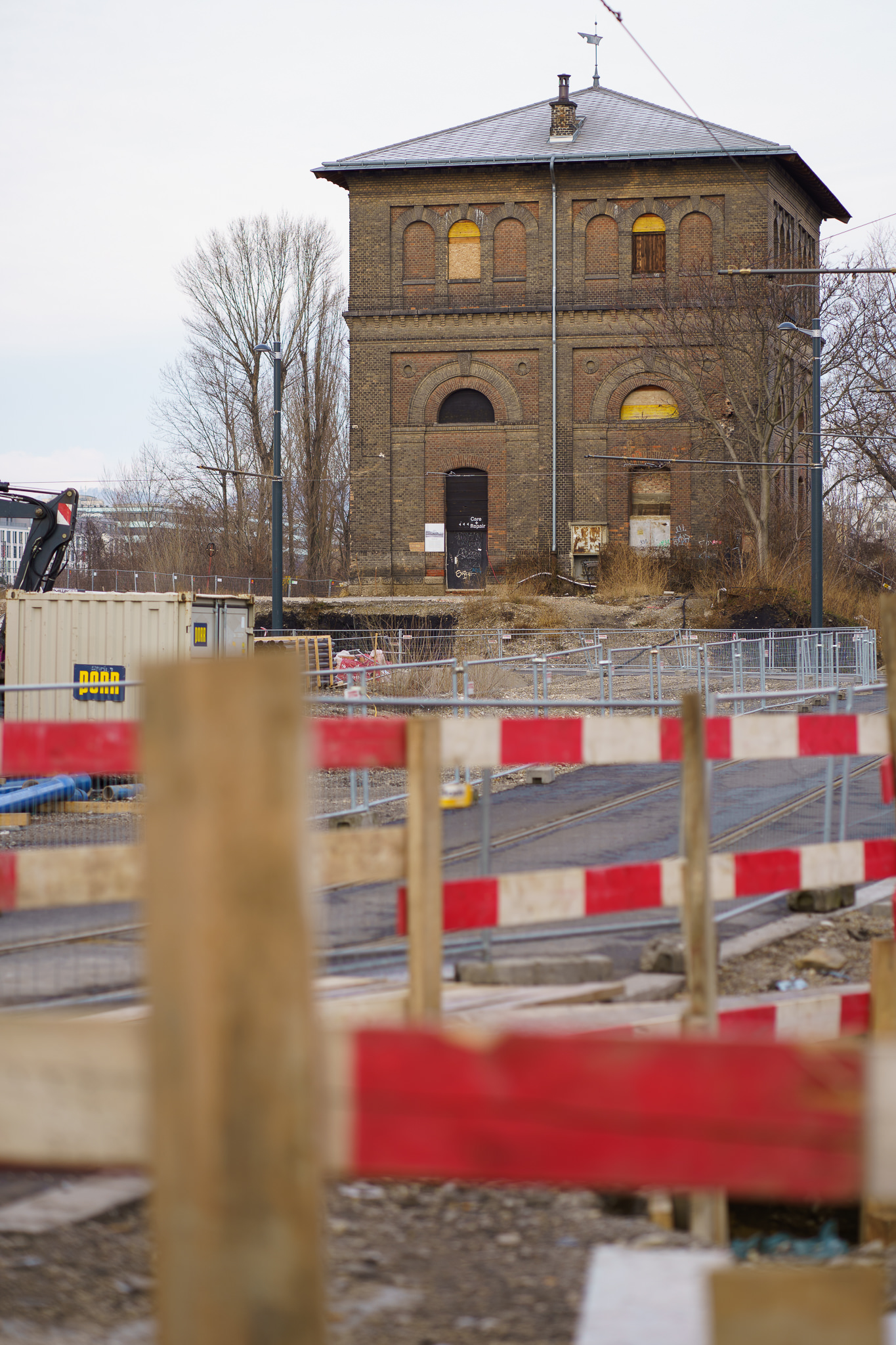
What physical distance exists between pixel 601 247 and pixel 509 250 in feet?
9.92

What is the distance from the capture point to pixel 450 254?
4400cm

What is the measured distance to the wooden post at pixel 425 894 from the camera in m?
4.27

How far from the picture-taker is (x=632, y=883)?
511cm

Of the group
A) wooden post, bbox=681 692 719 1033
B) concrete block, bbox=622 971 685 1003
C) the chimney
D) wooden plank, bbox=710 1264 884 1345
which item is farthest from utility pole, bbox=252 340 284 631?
wooden plank, bbox=710 1264 884 1345

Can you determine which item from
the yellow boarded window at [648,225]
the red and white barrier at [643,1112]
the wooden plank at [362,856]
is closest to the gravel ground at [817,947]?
the wooden plank at [362,856]

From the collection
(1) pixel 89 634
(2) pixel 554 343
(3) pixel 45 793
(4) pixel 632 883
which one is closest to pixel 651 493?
(2) pixel 554 343

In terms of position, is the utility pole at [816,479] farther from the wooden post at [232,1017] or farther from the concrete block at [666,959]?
the wooden post at [232,1017]

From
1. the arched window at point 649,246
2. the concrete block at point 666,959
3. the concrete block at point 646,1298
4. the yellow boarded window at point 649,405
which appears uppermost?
the arched window at point 649,246

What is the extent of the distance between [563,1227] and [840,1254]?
3.76 ft

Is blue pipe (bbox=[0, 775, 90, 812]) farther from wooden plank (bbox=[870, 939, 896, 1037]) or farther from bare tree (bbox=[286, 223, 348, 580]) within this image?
bare tree (bbox=[286, 223, 348, 580])

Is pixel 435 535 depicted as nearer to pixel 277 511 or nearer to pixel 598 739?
pixel 277 511

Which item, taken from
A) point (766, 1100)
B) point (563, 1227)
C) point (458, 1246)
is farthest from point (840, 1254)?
point (766, 1100)

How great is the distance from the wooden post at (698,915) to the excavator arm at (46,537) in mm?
18364

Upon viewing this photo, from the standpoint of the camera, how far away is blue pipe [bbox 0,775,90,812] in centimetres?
1359
